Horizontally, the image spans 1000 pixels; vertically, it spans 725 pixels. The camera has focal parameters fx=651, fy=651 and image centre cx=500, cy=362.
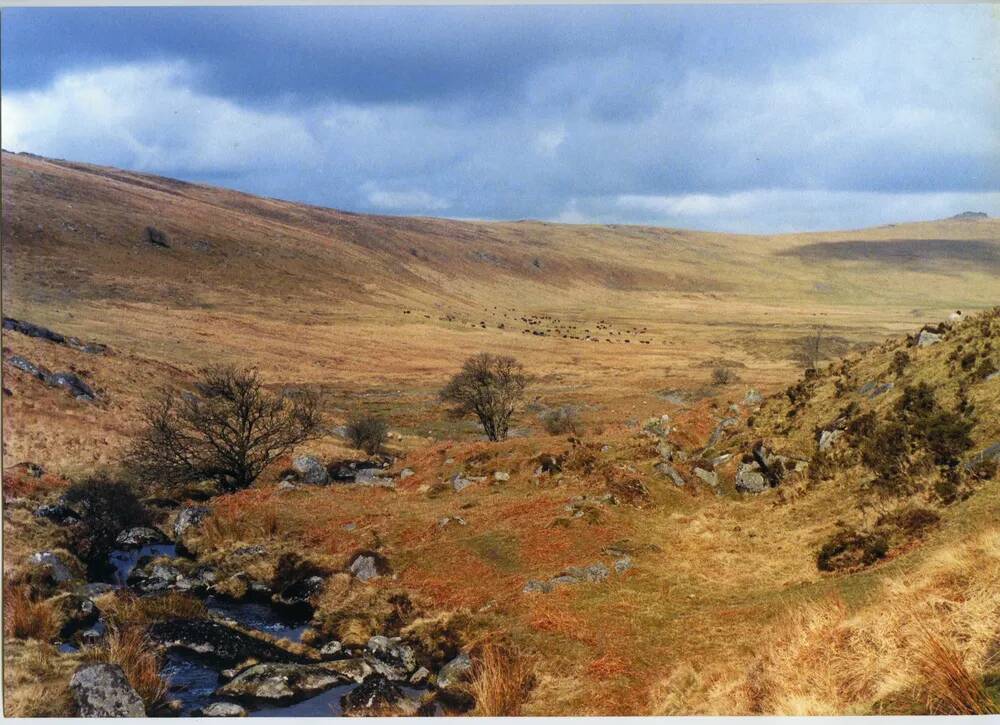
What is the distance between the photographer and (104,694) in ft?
37.0

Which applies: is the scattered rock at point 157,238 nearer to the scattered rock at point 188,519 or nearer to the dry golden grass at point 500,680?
the scattered rock at point 188,519

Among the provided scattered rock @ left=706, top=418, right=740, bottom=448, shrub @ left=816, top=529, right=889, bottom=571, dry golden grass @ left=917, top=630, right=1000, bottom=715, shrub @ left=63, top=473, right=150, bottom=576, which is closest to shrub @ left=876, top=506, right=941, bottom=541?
shrub @ left=816, top=529, right=889, bottom=571

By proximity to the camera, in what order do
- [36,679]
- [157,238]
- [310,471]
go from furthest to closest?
[157,238] → [310,471] → [36,679]

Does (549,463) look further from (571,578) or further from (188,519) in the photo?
(188,519)

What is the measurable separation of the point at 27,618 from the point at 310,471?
20.0 metres

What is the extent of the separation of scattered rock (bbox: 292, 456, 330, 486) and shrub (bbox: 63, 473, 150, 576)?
856 cm

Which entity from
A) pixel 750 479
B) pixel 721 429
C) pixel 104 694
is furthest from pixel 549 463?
pixel 104 694

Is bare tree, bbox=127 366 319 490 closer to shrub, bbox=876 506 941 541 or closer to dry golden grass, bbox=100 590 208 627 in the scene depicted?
dry golden grass, bbox=100 590 208 627

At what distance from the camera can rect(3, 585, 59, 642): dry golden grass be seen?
13562 millimetres

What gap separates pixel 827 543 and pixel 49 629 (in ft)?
59.9

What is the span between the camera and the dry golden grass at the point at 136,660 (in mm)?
12370

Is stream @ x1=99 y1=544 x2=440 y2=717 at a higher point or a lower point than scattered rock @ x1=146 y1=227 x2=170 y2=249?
lower

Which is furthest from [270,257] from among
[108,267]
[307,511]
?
[307,511]

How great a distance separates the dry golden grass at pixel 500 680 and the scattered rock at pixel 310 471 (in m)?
21.2
